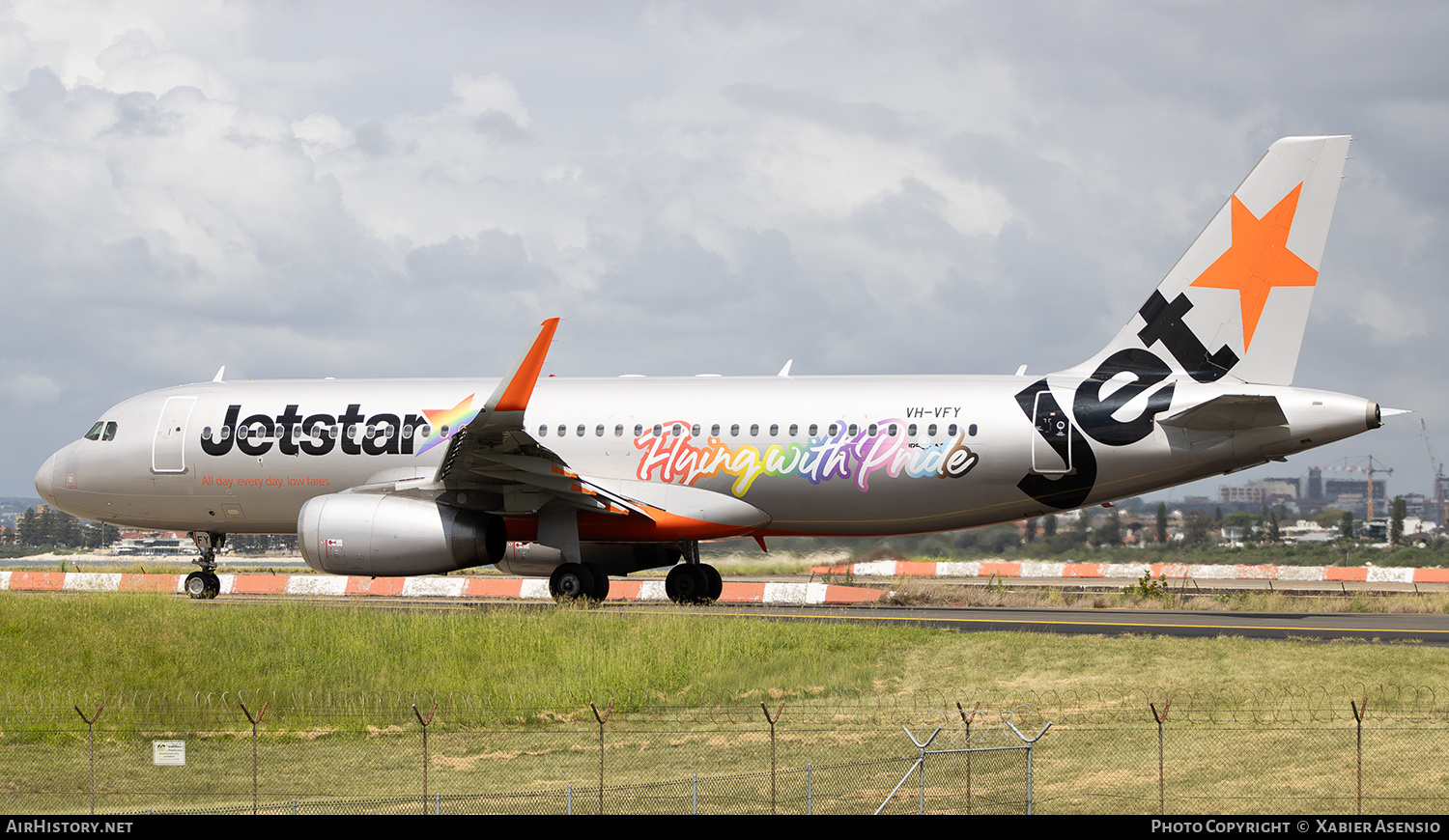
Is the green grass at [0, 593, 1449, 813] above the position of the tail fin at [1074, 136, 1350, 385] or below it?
below

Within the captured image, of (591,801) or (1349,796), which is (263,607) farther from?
(1349,796)

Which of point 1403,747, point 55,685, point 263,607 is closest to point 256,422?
point 263,607

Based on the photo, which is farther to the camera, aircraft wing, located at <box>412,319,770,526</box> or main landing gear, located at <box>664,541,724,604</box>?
main landing gear, located at <box>664,541,724,604</box>

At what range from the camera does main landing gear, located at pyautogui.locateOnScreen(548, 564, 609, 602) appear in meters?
24.5

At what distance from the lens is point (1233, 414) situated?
22.5m

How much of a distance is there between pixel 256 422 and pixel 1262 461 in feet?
62.4

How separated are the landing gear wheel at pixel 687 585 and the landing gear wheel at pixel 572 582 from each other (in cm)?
253

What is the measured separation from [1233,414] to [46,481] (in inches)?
942

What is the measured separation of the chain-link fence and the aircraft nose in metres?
13.4

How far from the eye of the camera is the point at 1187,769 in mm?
13055

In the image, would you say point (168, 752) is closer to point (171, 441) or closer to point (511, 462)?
point (511, 462)

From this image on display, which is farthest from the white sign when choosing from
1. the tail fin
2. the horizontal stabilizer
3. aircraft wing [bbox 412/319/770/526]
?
the tail fin

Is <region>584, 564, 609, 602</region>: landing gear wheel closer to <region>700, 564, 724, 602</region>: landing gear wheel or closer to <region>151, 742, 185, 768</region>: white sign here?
<region>700, 564, 724, 602</region>: landing gear wheel

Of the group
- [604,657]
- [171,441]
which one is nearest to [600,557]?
[604,657]
